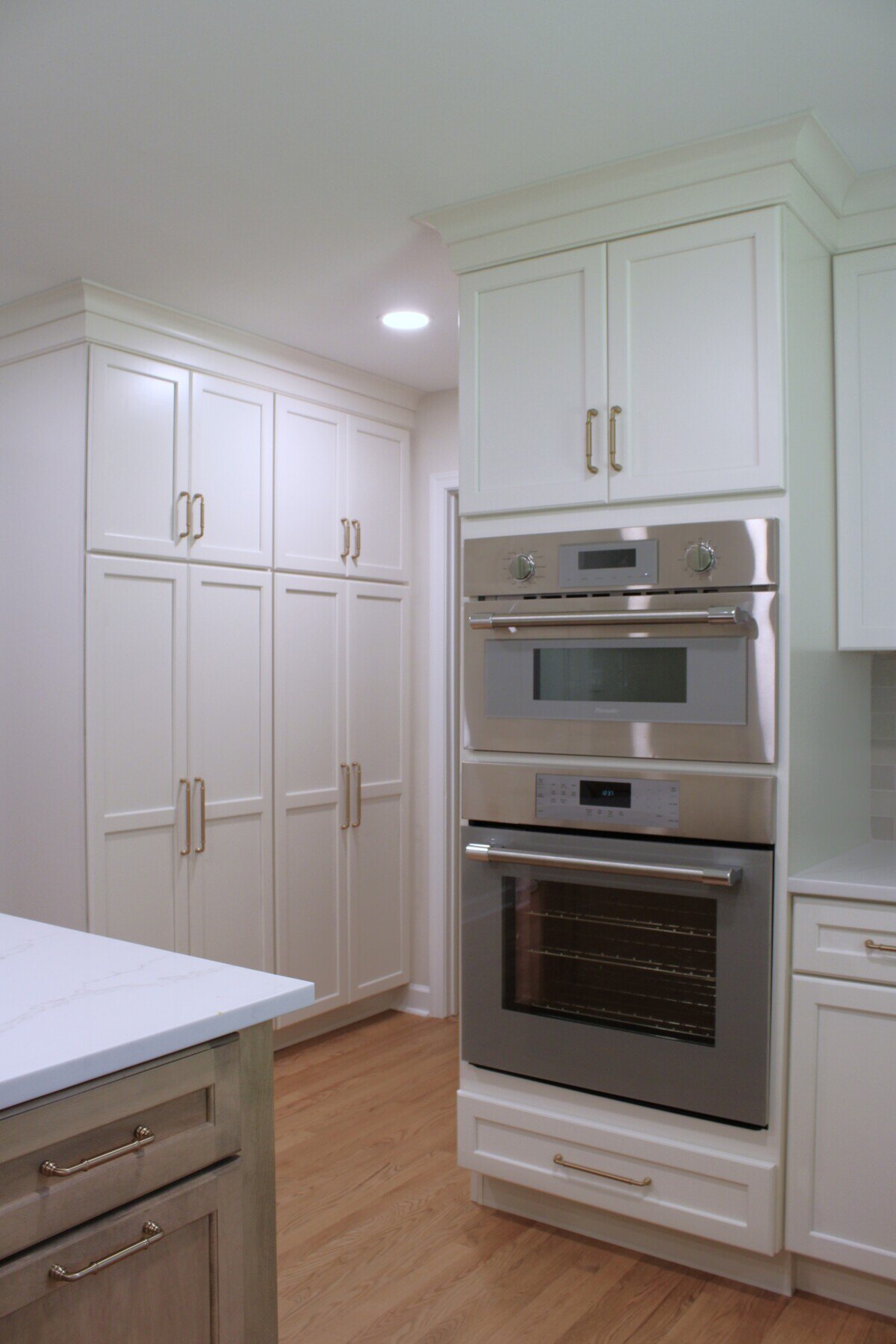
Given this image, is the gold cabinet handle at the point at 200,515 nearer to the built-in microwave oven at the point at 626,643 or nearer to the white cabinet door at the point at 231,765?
the white cabinet door at the point at 231,765

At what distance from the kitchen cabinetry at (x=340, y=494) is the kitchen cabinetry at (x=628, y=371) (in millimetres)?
1246

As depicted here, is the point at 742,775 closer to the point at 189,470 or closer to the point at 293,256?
the point at 293,256

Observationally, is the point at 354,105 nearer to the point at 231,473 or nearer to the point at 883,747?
the point at 231,473

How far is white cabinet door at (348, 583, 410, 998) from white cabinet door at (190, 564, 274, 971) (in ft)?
1.41

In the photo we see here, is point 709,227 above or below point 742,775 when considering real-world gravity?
above

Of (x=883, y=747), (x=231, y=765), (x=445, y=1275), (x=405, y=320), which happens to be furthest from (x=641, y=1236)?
(x=405, y=320)

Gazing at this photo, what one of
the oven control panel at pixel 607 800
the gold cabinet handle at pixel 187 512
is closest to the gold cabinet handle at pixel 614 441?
the oven control panel at pixel 607 800

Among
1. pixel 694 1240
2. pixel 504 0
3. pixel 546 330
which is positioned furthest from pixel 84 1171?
pixel 546 330

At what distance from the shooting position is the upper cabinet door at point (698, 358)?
7.36ft

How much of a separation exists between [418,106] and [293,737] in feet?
7.18

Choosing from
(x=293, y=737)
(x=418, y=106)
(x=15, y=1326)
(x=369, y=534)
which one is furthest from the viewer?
(x=369, y=534)

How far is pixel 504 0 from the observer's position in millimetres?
1784

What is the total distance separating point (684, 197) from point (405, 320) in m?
1.20

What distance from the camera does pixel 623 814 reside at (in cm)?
240
